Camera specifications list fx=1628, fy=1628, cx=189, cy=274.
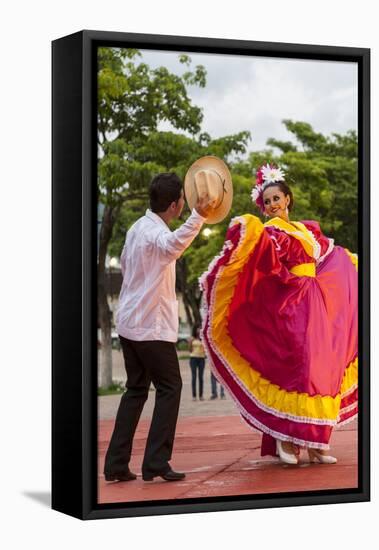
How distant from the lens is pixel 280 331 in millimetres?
11055

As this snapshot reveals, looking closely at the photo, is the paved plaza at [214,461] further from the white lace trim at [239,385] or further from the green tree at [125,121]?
the green tree at [125,121]

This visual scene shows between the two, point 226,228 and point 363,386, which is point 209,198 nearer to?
point 226,228

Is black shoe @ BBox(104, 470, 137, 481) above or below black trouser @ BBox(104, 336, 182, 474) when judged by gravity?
below

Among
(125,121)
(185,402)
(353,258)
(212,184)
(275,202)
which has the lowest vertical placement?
(185,402)

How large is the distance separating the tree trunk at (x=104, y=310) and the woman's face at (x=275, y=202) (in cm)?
124

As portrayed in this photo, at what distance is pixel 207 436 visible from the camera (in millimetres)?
10836

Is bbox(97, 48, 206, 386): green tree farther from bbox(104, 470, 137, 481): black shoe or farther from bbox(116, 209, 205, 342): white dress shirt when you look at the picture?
bbox(104, 470, 137, 481): black shoe

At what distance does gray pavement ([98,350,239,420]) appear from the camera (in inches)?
409

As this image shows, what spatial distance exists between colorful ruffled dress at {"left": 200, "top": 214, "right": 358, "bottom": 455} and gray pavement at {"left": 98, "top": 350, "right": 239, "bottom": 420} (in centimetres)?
11

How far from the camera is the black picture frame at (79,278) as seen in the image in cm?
1023

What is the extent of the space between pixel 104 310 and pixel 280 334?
1.34 m

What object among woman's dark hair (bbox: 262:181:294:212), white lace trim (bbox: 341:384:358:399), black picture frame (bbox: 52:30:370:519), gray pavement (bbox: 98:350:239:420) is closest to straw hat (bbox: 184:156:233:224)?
woman's dark hair (bbox: 262:181:294:212)

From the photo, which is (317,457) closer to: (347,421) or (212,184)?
(347,421)

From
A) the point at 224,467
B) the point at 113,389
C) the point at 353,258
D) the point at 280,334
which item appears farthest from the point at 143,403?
the point at 353,258
